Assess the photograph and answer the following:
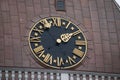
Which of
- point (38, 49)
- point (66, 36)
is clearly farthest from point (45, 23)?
point (38, 49)

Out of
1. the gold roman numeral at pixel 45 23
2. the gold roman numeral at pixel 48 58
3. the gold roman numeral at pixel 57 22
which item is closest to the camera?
the gold roman numeral at pixel 48 58

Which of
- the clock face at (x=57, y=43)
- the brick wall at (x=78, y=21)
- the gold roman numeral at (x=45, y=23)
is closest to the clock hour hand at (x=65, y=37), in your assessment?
the clock face at (x=57, y=43)

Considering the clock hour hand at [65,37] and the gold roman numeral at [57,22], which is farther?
the gold roman numeral at [57,22]

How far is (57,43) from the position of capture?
5447 centimetres

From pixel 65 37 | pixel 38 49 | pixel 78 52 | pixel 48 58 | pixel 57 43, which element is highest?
pixel 65 37

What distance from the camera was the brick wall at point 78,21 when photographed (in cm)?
5388

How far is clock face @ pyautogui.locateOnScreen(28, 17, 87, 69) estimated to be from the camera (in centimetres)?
5412

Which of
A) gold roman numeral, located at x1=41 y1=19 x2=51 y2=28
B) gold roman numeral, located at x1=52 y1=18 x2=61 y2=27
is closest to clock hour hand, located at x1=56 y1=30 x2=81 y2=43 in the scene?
gold roman numeral, located at x1=52 y1=18 x2=61 y2=27

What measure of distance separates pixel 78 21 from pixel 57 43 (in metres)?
1.88

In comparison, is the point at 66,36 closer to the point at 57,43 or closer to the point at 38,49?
the point at 57,43

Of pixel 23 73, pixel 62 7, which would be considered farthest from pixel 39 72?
pixel 62 7

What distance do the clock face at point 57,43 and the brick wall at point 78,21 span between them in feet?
1.00

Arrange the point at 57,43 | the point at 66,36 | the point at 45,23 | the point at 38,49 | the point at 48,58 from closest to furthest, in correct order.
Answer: the point at 48,58, the point at 38,49, the point at 57,43, the point at 66,36, the point at 45,23

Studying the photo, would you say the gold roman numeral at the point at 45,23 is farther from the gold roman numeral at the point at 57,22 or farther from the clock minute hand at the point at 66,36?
the clock minute hand at the point at 66,36
